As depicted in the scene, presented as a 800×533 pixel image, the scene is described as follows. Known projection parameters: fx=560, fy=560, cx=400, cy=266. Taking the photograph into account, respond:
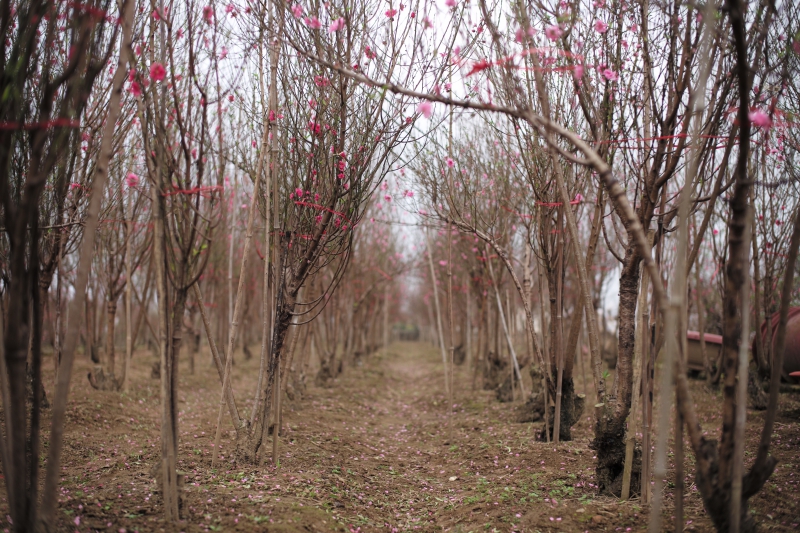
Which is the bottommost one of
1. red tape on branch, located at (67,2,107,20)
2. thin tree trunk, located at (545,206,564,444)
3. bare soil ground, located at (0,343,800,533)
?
bare soil ground, located at (0,343,800,533)

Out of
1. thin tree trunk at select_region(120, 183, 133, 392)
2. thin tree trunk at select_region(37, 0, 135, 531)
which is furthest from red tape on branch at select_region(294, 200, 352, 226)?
thin tree trunk at select_region(120, 183, 133, 392)

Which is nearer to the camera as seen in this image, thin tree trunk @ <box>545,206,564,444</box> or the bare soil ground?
the bare soil ground

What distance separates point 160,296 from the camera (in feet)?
12.6

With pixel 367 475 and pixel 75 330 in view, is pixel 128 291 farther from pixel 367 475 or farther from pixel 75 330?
pixel 75 330

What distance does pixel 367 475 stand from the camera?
248 inches

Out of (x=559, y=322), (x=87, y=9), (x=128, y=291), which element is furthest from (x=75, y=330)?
(x=128, y=291)

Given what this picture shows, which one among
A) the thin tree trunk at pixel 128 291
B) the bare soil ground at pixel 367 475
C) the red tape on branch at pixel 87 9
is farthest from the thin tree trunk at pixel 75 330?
the thin tree trunk at pixel 128 291

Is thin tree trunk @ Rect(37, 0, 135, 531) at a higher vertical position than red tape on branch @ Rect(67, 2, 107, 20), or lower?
lower

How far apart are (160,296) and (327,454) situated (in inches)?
143

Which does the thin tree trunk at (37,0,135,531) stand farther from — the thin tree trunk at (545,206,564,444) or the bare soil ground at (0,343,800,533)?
the thin tree trunk at (545,206,564,444)

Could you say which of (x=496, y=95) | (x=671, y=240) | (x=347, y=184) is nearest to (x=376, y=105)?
(x=347, y=184)

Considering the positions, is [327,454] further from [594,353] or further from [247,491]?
[594,353]

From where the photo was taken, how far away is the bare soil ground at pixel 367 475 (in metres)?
4.14

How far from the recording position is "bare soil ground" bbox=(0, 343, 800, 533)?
414 cm
